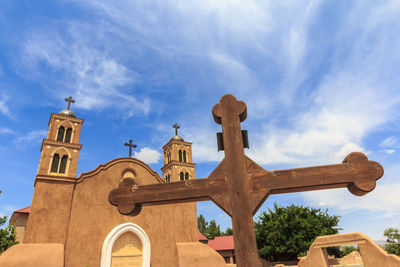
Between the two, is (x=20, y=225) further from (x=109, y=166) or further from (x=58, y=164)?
(x=109, y=166)

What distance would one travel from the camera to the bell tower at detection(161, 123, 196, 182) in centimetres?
2439

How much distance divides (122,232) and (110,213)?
1.38 meters


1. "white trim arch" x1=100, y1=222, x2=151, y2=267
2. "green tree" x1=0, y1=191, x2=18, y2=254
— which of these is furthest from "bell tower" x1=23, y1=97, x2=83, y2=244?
"green tree" x1=0, y1=191, x2=18, y2=254

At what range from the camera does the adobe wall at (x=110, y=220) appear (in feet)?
48.4

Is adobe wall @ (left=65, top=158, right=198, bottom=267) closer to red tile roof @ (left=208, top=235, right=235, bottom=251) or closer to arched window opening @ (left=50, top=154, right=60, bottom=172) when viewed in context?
arched window opening @ (left=50, top=154, right=60, bottom=172)

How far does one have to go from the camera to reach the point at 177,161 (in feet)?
80.7

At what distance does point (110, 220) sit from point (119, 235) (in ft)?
3.48

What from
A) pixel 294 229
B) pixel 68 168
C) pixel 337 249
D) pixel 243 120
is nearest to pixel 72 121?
pixel 68 168

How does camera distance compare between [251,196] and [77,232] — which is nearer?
[251,196]

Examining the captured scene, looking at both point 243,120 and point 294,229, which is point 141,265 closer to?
point 243,120

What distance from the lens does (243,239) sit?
8.78 ft

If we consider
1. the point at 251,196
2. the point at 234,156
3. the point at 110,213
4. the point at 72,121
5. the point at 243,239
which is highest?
the point at 72,121

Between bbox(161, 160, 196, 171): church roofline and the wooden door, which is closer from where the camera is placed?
the wooden door

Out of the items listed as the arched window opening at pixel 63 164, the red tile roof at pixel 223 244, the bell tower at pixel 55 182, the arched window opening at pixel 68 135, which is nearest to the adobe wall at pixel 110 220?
the bell tower at pixel 55 182
